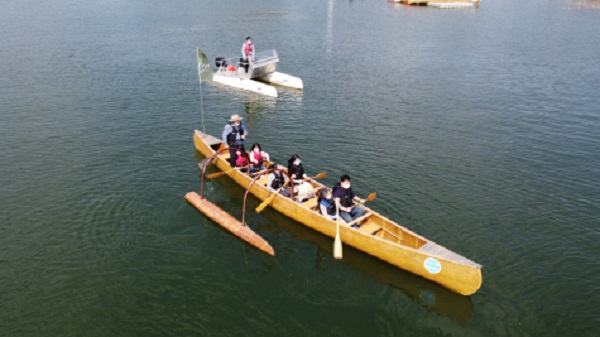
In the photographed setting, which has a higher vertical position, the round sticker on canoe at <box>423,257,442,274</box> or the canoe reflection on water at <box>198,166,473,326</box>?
the round sticker on canoe at <box>423,257,442,274</box>

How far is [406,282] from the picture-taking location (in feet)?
51.1

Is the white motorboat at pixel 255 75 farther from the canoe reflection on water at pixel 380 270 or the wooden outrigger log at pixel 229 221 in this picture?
the canoe reflection on water at pixel 380 270

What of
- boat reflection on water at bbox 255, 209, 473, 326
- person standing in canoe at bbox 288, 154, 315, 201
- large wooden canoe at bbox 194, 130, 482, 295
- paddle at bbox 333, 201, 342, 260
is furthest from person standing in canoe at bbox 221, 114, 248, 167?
paddle at bbox 333, 201, 342, 260

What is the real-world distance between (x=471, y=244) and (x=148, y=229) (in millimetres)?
13864

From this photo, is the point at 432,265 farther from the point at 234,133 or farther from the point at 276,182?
the point at 234,133

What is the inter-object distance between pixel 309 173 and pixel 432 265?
1019 centimetres

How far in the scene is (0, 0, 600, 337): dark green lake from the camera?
14.3m

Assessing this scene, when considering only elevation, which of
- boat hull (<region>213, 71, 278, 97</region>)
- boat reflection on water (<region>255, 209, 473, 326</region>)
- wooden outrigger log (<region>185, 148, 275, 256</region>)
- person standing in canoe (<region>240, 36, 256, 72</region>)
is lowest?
boat reflection on water (<region>255, 209, 473, 326</region>)

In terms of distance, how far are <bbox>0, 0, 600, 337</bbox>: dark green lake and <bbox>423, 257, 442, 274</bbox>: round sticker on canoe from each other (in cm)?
88

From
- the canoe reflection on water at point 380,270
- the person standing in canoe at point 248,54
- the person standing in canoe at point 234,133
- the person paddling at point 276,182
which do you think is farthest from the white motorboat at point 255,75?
the canoe reflection on water at point 380,270

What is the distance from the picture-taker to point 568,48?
53688 millimetres

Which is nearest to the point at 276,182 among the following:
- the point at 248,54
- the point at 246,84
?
the point at 246,84

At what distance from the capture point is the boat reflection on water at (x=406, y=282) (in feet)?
47.5

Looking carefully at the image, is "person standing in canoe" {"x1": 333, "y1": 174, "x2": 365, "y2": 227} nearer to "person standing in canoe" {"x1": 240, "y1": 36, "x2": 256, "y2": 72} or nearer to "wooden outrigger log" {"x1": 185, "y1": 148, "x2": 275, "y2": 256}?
"wooden outrigger log" {"x1": 185, "y1": 148, "x2": 275, "y2": 256}
